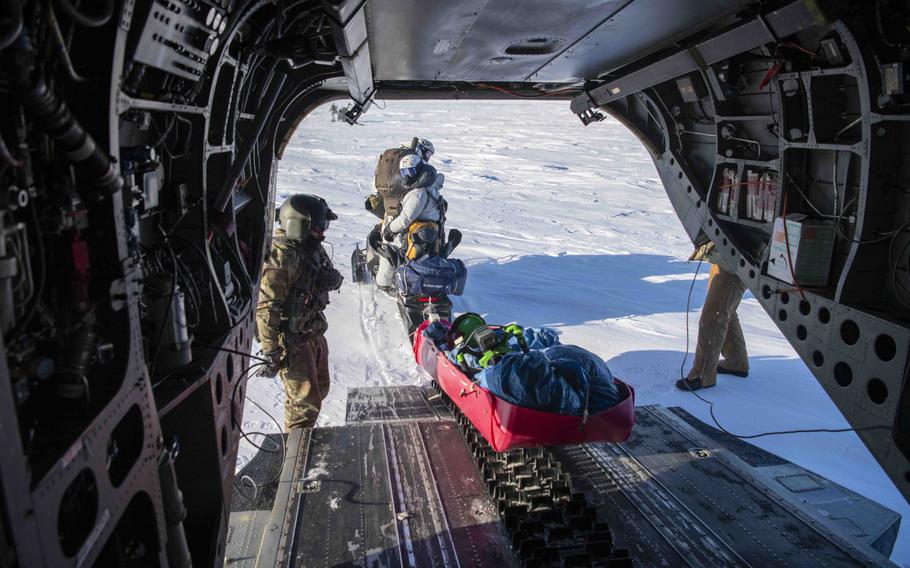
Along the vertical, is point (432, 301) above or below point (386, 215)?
below

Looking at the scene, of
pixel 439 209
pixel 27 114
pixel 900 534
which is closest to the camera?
pixel 27 114

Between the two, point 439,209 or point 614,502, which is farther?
point 439,209

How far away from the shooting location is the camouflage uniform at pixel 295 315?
19.5 ft

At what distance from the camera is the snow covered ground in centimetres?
643

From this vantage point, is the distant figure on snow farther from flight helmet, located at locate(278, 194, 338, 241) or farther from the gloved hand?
the gloved hand

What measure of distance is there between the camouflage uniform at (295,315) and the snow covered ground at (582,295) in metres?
0.43

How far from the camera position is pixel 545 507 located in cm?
411

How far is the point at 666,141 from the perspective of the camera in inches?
227

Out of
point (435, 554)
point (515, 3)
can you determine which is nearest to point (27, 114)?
point (515, 3)

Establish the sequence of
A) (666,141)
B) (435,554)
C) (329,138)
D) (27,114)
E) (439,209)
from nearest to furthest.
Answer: (27,114) → (435,554) → (666,141) → (439,209) → (329,138)

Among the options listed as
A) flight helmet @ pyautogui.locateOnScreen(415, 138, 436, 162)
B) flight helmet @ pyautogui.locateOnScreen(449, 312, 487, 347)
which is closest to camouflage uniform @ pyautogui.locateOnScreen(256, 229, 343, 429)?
flight helmet @ pyautogui.locateOnScreen(449, 312, 487, 347)

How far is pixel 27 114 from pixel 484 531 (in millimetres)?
3538

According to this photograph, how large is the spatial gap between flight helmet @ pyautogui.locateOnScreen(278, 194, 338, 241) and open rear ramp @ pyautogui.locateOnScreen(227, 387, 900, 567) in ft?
6.94

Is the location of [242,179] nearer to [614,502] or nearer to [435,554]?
[435,554]
